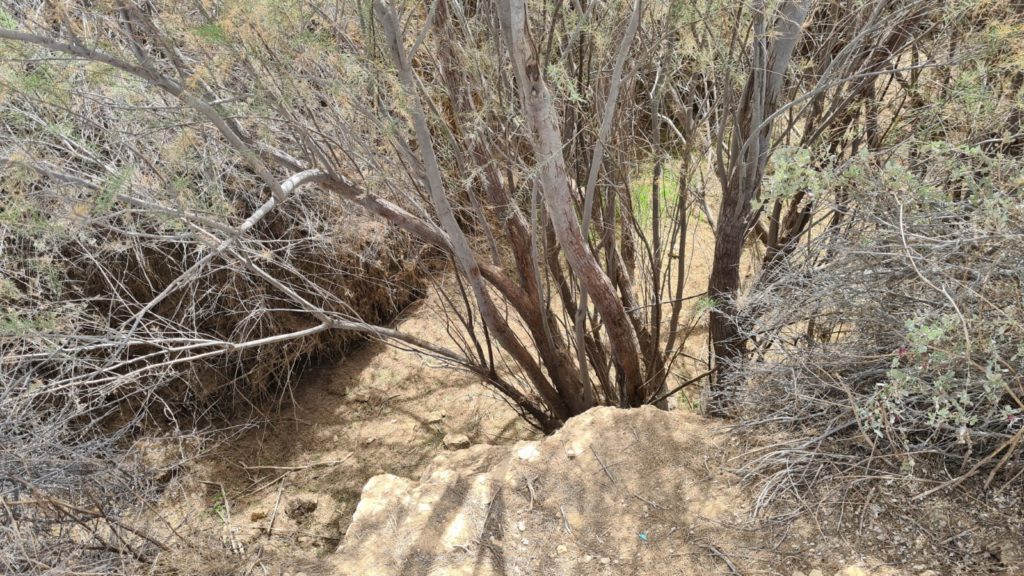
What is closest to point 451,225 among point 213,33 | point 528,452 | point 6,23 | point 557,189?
point 557,189

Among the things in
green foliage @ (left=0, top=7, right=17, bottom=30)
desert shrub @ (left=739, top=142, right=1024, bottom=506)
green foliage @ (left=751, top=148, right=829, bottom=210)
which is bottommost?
desert shrub @ (left=739, top=142, right=1024, bottom=506)

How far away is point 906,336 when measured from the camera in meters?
2.04

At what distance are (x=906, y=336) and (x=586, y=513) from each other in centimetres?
116

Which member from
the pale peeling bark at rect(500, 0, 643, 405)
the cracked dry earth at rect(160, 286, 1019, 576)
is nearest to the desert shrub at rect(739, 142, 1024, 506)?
the cracked dry earth at rect(160, 286, 1019, 576)

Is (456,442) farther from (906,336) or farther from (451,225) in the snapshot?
(906,336)

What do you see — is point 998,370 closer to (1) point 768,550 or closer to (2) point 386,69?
(1) point 768,550

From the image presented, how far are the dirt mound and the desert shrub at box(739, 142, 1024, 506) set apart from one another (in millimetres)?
221

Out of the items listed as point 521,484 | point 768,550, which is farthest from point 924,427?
point 521,484

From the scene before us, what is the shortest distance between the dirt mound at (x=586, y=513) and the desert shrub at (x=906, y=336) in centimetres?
22

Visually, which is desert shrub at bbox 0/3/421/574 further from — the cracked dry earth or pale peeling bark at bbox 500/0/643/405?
pale peeling bark at bbox 500/0/643/405

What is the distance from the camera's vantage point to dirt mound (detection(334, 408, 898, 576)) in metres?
2.29

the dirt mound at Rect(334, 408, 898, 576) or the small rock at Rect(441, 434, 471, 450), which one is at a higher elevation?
the dirt mound at Rect(334, 408, 898, 576)

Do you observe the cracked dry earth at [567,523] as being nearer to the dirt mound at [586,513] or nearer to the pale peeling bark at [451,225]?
the dirt mound at [586,513]

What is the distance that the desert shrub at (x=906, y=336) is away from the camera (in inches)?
77.9
